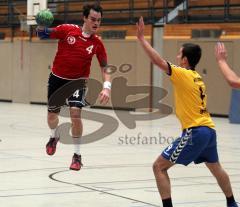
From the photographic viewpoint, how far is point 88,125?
20047 mm

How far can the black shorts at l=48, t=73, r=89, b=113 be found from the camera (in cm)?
1053

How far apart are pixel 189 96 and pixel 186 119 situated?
0.80 feet

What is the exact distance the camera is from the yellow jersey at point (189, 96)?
24.0 ft

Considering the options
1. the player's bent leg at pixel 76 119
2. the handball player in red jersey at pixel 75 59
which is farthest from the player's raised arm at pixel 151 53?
the player's bent leg at pixel 76 119

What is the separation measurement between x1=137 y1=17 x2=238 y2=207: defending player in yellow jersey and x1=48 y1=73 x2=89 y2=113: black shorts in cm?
333

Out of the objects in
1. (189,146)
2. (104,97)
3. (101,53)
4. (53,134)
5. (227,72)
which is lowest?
(53,134)

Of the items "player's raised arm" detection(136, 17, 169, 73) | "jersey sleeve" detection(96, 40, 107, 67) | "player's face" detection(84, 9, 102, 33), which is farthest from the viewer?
"jersey sleeve" detection(96, 40, 107, 67)

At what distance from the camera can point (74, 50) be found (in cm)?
1043

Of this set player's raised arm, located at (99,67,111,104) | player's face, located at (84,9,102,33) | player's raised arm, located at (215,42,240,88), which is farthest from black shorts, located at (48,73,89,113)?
player's raised arm, located at (215,42,240,88)

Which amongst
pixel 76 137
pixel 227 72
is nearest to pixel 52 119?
pixel 76 137

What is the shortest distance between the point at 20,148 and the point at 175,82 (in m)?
7.51

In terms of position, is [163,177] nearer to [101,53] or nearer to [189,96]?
[189,96]

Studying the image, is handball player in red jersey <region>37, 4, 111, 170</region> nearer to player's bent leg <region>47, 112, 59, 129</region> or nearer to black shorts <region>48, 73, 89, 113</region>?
black shorts <region>48, 73, 89, 113</region>

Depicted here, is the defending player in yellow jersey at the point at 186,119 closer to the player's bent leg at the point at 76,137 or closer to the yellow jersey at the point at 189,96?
the yellow jersey at the point at 189,96
